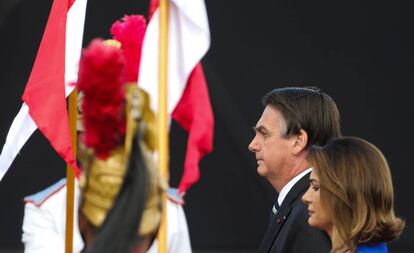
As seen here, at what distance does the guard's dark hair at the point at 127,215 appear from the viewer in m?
3.03

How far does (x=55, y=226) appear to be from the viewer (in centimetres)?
480

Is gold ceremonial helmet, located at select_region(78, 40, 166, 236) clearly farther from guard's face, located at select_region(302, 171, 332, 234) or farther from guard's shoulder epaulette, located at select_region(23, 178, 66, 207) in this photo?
guard's shoulder epaulette, located at select_region(23, 178, 66, 207)

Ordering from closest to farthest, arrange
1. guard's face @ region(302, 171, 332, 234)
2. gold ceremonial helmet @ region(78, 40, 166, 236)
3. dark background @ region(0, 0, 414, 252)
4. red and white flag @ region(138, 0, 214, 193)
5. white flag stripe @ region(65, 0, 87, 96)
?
1. gold ceremonial helmet @ region(78, 40, 166, 236)
2. red and white flag @ region(138, 0, 214, 193)
3. guard's face @ region(302, 171, 332, 234)
4. white flag stripe @ region(65, 0, 87, 96)
5. dark background @ region(0, 0, 414, 252)

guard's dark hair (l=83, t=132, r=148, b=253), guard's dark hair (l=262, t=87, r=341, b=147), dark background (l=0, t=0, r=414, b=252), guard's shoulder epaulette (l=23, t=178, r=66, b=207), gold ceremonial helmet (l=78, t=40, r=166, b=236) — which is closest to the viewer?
guard's dark hair (l=83, t=132, r=148, b=253)

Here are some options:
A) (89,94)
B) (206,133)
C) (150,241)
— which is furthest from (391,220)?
(89,94)

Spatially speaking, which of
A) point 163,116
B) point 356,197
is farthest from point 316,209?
point 163,116

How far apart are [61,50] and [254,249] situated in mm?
2182

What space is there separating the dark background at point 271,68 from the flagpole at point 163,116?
8.46 feet

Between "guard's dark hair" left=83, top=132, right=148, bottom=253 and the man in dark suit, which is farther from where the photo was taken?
the man in dark suit

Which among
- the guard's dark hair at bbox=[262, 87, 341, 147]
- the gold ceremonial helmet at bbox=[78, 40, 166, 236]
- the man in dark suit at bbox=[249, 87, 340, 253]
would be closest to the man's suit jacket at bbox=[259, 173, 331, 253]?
the man in dark suit at bbox=[249, 87, 340, 253]

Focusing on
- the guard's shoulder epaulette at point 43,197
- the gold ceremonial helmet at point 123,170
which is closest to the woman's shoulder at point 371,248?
the gold ceremonial helmet at point 123,170

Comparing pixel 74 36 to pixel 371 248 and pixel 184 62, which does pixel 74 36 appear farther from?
pixel 371 248

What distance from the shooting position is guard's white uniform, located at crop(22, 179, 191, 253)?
470cm

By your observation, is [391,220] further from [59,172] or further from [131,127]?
[59,172]
